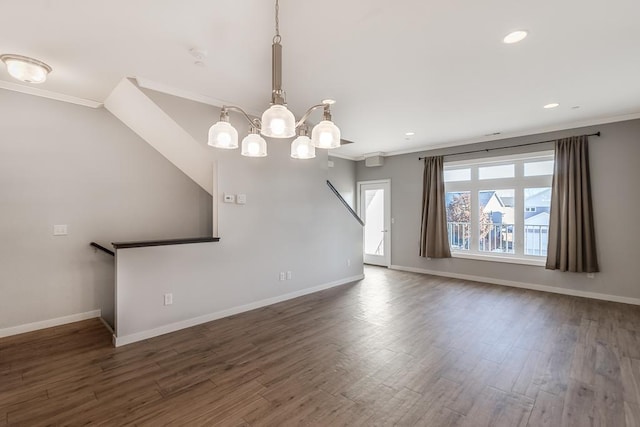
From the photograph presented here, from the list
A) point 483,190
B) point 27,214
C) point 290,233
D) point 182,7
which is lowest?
point 290,233

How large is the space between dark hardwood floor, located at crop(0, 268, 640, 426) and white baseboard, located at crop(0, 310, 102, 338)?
125mm

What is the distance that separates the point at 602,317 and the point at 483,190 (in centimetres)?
267

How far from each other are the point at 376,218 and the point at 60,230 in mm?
5933

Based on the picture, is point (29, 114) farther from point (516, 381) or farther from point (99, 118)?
point (516, 381)

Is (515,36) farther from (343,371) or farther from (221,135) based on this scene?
(343,371)

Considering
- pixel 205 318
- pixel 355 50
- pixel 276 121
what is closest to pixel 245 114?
pixel 276 121

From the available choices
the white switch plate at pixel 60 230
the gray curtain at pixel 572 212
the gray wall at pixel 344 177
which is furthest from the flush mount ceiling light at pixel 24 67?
the gray curtain at pixel 572 212

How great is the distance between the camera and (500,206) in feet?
18.1

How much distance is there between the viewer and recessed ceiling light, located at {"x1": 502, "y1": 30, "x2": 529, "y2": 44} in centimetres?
227

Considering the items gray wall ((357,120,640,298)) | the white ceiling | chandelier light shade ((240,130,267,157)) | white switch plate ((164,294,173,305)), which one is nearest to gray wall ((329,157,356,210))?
the white ceiling

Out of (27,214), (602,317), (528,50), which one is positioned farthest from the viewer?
(602,317)

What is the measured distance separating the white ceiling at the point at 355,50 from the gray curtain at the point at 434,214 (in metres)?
2.26

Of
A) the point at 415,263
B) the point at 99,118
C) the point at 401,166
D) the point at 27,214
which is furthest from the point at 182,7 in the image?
the point at 415,263

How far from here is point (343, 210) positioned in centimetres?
545
